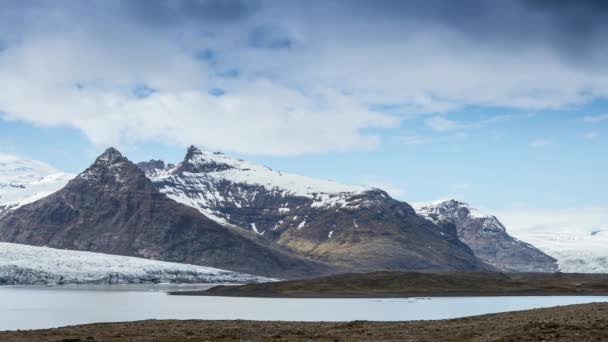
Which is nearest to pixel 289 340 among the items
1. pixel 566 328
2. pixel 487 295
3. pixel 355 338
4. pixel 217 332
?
pixel 355 338

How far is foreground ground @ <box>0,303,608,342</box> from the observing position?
43906mm

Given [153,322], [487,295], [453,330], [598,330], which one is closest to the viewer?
[598,330]

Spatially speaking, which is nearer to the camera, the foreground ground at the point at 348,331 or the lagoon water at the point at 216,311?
the foreground ground at the point at 348,331

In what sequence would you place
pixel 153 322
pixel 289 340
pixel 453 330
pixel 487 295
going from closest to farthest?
pixel 289 340 → pixel 453 330 → pixel 153 322 → pixel 487 295

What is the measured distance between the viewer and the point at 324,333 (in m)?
52.1

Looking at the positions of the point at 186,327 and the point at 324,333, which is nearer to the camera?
the point at 324,333

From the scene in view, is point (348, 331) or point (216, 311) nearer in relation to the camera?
point (348, 331)

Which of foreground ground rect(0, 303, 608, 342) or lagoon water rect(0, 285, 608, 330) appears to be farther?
lagoon water rect(0, 285, 608, 330)

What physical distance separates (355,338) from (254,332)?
8506mm

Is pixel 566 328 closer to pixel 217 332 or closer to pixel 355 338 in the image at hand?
pixel 355 338

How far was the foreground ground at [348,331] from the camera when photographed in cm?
4391

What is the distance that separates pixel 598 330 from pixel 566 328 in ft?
5.95

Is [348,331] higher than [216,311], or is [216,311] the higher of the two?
[216,311]

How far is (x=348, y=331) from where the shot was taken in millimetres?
53531
